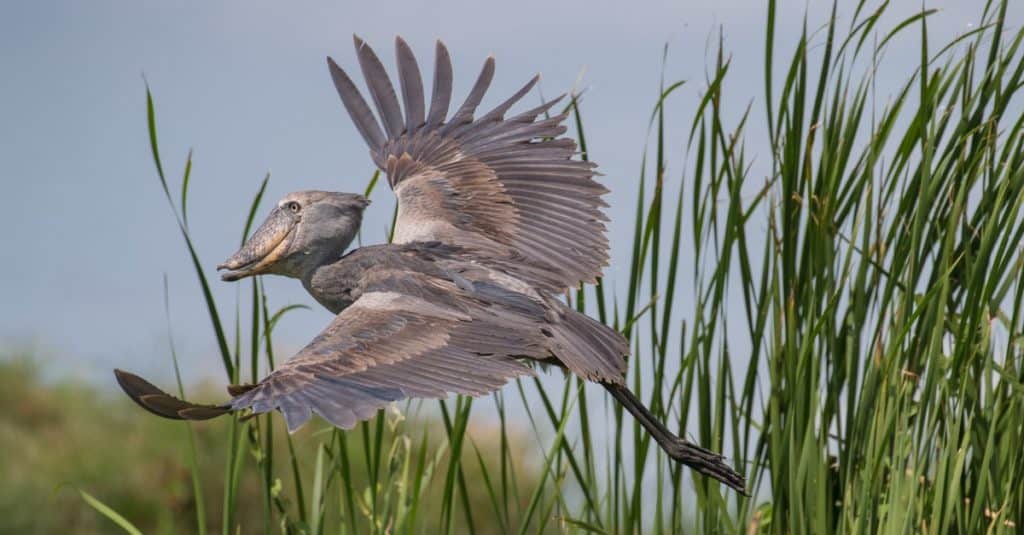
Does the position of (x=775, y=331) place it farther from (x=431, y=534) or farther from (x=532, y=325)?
(x=431, y=534)

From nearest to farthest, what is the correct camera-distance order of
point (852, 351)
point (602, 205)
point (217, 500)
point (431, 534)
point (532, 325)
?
1. point (532, 325)
2. point (852, 351)
3. point (602, 205)
4. point (217, 500)
5. point (431, 534)

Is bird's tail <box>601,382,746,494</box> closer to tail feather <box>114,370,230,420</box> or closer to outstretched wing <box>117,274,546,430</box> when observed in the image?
outstretched wing <box>117,274,546,430</box>

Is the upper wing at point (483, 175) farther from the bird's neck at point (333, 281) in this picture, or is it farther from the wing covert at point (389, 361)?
the wing covert at point (389, 361)

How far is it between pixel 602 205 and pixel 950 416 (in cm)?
98

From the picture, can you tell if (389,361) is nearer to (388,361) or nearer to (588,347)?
(388,361)

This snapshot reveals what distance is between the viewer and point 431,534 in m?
8.78

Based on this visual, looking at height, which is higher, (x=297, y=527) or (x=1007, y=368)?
(x=1007, y=368)

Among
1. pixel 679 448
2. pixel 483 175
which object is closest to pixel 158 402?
pixel 679 448

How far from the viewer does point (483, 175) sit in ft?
10.6

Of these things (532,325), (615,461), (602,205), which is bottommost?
(615,461)

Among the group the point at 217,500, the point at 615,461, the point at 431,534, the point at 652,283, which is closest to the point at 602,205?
the point at 652,283

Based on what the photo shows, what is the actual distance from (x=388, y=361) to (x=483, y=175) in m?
1.02

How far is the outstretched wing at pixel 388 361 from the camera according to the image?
2.05m

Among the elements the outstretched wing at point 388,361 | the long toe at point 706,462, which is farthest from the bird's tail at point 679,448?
the outstretched wing at point 388,361
